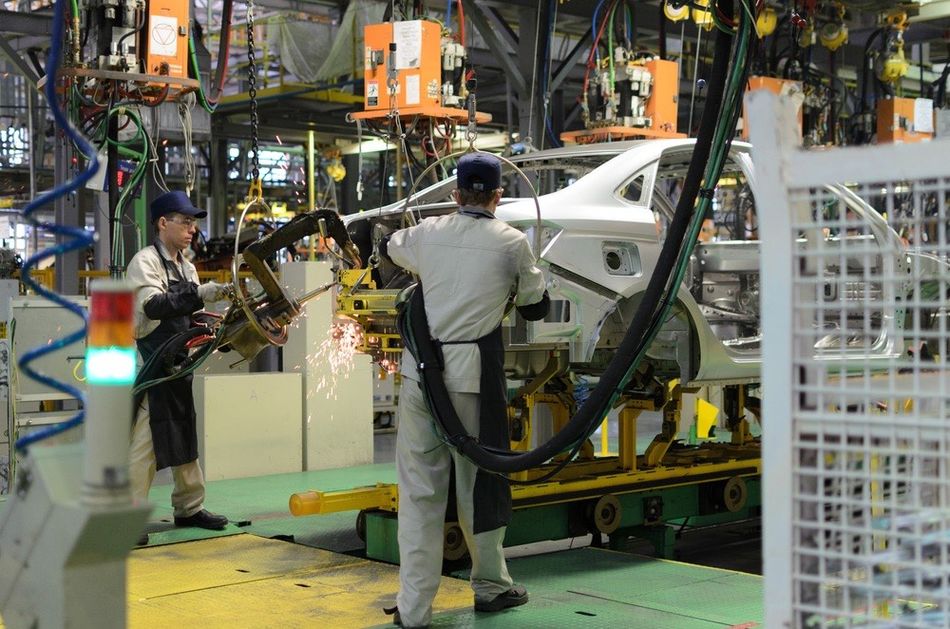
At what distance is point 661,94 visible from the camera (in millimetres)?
10023

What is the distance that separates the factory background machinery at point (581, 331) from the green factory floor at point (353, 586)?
50 millimetres

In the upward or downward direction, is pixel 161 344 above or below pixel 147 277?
below

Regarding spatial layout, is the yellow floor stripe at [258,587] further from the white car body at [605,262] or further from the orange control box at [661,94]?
the orange control box at [661,94]

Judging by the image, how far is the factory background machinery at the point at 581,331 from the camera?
1956mm

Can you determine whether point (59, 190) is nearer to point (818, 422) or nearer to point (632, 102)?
point (818, 422)

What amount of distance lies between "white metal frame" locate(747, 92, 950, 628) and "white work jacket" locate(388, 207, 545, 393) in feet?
8.59

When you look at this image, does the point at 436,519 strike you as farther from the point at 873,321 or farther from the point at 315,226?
the point at 873,321

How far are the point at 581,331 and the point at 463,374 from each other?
125 centimetres

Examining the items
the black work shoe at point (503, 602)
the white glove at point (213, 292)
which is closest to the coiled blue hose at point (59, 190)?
the black work shoe at point (503, 602)

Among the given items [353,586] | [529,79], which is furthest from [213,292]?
[529,79]

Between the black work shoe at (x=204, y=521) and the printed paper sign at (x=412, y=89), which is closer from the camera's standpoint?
the black work shoe at (x=204, y=521)

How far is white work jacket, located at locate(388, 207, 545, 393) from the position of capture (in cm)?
461

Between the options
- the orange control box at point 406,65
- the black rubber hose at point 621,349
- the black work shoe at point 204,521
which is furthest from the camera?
the orange control box at point 406,65

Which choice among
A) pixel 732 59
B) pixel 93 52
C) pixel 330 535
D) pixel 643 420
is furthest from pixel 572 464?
pixel 643 420
